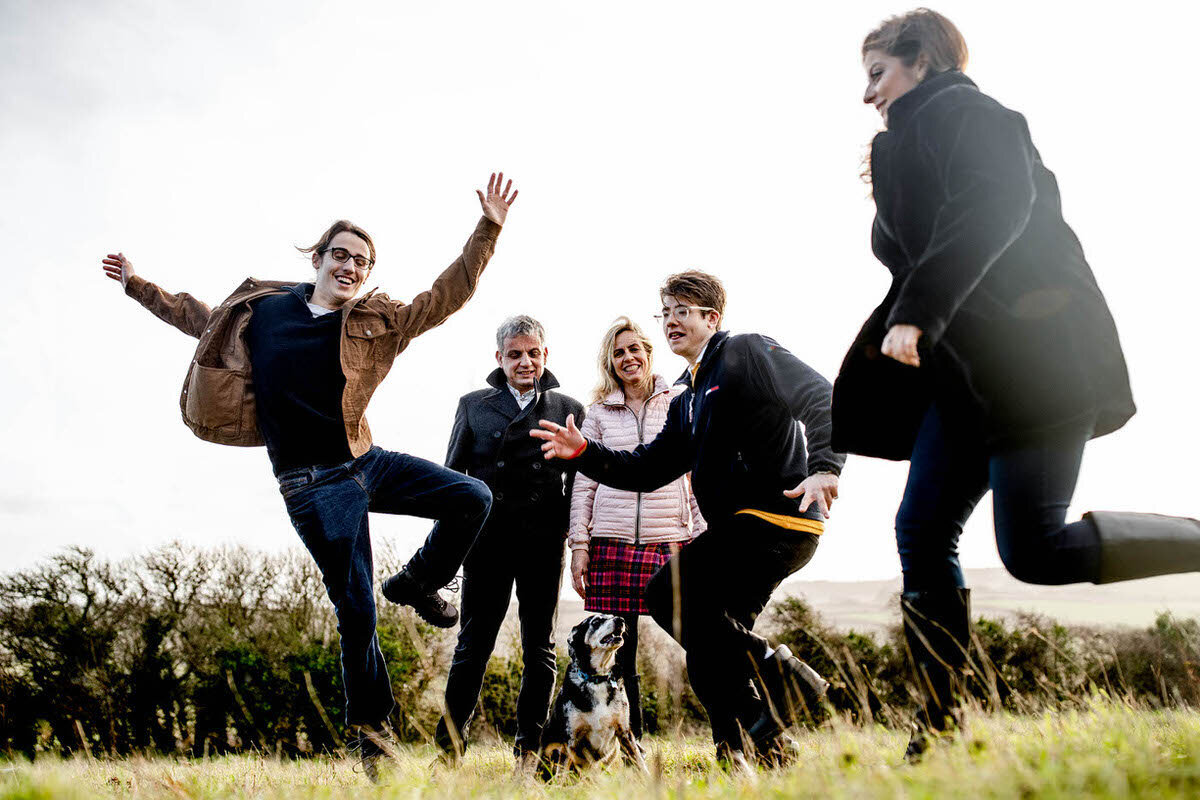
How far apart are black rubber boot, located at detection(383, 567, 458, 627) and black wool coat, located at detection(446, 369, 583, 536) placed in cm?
83

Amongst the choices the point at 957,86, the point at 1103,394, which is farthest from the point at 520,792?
the point at 957,86

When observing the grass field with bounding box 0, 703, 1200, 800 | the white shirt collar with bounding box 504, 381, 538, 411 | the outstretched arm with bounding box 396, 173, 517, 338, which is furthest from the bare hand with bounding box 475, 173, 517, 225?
the grass field with bounding box 0, 703, 1200, 800

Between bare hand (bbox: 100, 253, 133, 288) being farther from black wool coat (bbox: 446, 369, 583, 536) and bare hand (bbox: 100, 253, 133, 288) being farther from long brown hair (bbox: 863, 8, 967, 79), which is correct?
long brown hair (bbox: 863, 8, 967, 79)

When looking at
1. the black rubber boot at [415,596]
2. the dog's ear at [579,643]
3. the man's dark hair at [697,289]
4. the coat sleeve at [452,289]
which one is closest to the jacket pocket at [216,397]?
the coat sleeve at [452,289]

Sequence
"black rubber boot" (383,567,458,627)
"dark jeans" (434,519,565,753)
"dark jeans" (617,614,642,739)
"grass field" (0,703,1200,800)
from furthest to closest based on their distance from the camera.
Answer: "dark jeans" (617,614,642,739) < "dark jeans" (434,519,565,753) < "black rubber boot" (383,567,458,627) < "grass field" (0,703,1200,800)

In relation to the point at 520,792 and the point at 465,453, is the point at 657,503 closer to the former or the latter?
the point at 465,453

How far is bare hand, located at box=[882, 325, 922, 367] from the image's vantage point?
258cm

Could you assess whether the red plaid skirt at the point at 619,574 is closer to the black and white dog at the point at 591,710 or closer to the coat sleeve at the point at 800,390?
the black and white dog at the point at 591,710

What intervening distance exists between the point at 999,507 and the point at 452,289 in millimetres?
3289

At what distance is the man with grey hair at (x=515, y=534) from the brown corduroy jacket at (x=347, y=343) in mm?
1185

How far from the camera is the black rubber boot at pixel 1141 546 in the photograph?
255 centimetres

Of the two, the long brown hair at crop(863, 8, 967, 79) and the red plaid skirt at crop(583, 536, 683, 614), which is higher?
the long brown hair at crop(863, 8, 967, 79)

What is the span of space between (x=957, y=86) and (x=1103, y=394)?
3.63 ft

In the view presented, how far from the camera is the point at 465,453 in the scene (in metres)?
6.04
